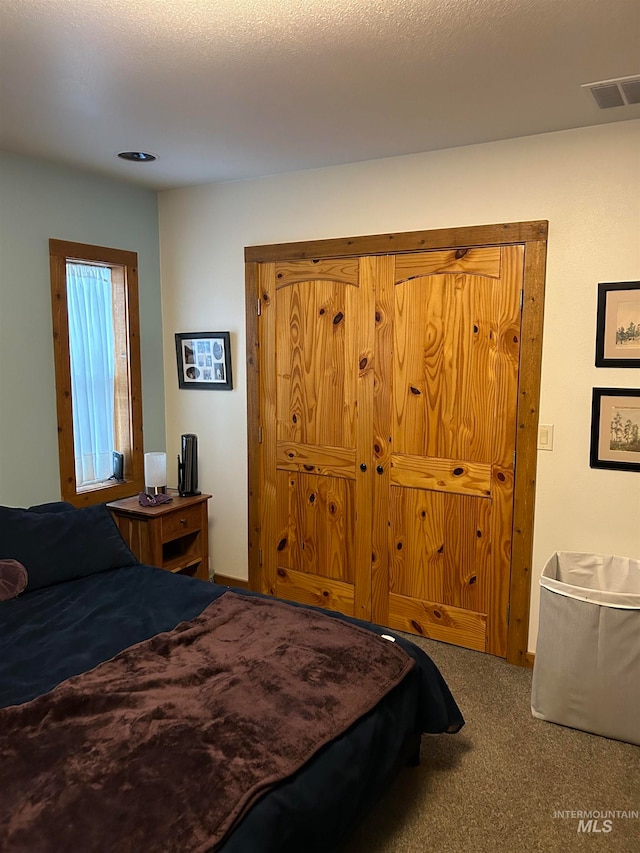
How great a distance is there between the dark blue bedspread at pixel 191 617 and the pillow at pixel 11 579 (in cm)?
3

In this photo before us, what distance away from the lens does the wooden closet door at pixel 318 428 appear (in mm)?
3541

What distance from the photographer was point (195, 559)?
12.8ft

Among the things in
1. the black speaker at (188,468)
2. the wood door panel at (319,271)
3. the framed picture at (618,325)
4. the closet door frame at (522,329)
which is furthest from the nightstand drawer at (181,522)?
the framed picture at (618,325)

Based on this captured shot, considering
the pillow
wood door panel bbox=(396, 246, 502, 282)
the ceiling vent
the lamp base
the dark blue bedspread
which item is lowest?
the dark blue bedspread

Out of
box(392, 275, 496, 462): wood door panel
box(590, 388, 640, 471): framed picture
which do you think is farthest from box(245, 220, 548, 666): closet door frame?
box(590, 388, 640, 471): framed picture

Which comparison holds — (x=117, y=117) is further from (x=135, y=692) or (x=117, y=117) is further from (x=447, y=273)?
(x=135, y=692)

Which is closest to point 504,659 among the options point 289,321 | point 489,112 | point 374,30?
point 289,321

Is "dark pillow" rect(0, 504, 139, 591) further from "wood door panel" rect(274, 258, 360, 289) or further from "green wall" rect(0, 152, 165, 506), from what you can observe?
"wood door panel" rect(274, 258, 360, 289)

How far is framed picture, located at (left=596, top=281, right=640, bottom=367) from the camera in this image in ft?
9.19

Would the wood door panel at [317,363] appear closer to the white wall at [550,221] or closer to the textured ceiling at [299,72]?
the white wall at [550,221]

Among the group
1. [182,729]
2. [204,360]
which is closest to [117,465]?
[204,360]

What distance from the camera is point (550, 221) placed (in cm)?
295

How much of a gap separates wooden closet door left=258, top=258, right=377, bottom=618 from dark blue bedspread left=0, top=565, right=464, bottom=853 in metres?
1.07

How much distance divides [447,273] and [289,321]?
0.99 metres
